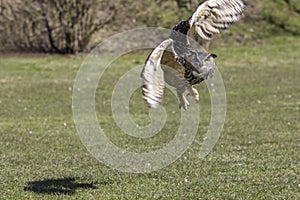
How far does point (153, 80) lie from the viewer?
5914 millimetres

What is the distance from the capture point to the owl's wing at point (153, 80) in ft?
19.1

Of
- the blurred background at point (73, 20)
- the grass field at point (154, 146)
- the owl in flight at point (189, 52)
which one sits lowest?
the blurred background at point (73, 20)

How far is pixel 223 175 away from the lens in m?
8.32

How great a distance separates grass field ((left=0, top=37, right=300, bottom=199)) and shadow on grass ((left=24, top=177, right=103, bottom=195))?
0.01m

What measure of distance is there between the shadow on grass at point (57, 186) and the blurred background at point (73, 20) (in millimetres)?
17121

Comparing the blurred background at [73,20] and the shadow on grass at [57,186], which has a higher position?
the shadow on grass at [57,186]

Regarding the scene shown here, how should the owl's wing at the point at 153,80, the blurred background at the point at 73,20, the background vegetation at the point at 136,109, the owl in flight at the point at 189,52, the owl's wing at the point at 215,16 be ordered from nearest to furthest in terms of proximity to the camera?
1. the owl's wing at the point at 153,80
2. the owl in flight at the point at 189,52
3. the owl's wing at the point at 215,16
4. the background vegetation at the point at 136,109
5. the blurred background at the point at 73,20

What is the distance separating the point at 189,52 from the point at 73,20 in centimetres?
1945

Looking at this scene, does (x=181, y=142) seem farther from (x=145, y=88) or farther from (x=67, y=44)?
(x=67, y=44)

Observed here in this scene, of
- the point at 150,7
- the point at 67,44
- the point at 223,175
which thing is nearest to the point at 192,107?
the point at 223,175

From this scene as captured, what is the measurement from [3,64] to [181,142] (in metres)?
13.9

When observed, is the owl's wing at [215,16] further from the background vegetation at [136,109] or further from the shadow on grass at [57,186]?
the shadow on grass at [57,186]

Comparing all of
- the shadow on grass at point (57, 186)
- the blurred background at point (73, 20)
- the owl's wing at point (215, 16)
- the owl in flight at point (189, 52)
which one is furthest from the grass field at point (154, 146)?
the blurred background at point (73, 20)

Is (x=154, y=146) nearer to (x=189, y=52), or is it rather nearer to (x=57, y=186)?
(x=57, y=186)
